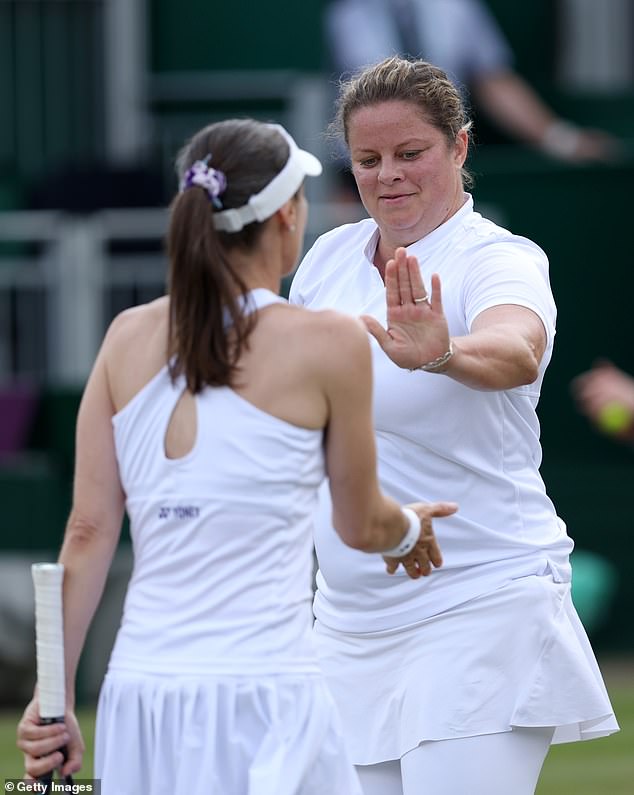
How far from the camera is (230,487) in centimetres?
294

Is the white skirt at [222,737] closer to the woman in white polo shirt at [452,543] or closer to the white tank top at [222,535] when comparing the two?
the white tank top at [222,535]

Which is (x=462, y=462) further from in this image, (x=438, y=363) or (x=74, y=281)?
(x=74, y=281)

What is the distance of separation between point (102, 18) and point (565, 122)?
9.97ft

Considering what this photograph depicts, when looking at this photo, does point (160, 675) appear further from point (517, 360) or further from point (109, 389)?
point (517, 360)

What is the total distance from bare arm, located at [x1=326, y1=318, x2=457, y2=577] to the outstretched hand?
1.04 feet

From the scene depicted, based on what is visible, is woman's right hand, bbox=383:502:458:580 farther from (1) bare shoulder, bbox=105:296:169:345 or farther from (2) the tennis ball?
(2) the tennis ball

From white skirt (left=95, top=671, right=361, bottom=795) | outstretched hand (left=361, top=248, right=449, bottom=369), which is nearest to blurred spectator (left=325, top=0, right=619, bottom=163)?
outstretched hand (left=361, top=248, right=449, bottom=369)

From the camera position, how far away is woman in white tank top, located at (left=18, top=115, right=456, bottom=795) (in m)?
2.96

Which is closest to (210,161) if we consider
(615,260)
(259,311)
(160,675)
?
(259,311)

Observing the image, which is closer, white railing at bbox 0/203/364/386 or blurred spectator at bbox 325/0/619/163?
white railing at bbox 0/203/364/386

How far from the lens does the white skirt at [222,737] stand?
296 cm

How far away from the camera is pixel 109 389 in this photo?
3.09 metres

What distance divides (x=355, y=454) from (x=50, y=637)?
0.60 metres

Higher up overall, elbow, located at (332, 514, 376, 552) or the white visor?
the white visor
